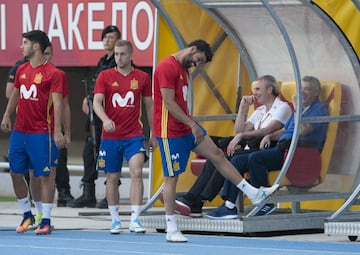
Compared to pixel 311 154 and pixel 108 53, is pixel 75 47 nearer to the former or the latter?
pixel 108 53

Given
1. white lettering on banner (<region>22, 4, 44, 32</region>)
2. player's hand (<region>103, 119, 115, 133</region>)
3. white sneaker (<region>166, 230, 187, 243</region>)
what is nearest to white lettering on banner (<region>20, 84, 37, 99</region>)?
player's hand (<region>103, 119, 115, 133</region>)

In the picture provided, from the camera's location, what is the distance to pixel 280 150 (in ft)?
44.8

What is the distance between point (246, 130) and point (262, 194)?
1.18 meters

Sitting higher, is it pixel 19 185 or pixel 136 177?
pixel 136 177

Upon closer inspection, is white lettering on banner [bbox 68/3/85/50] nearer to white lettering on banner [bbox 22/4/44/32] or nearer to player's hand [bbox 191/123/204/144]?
white lettering on banner [bbox 22/4/44/32]

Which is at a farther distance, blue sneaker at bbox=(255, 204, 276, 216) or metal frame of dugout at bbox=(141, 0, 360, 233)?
blue sneaker at bbox=(255, 204, 276, 216)

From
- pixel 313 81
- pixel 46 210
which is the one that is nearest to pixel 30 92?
pixel 46 210

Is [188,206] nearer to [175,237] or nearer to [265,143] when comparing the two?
[265,143]

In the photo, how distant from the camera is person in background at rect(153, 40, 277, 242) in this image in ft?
41.4

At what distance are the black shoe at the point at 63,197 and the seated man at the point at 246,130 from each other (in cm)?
374

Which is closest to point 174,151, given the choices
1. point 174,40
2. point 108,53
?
point 174,40

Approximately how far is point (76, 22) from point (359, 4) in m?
5.98

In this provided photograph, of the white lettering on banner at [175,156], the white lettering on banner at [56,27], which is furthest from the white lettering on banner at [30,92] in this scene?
the white lettering on banner at [56,27]

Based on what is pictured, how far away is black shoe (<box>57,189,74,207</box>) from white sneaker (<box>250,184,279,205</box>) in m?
4.84
